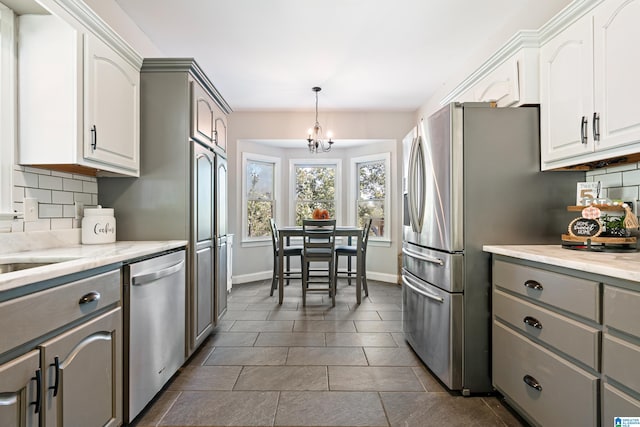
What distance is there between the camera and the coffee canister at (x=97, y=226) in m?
2.04

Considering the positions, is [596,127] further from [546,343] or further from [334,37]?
[334,37]

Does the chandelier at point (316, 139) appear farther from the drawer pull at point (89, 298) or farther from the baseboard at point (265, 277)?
the drawer pull at point (89, 298)

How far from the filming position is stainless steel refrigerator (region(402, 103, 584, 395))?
6.40 ft

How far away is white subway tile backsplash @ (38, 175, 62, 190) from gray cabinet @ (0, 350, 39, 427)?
1197 mm

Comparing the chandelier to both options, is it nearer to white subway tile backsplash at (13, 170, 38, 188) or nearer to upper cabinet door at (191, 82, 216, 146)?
upper cabinet door at (191, 82, 216, 146)

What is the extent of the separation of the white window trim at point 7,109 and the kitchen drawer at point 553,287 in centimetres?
257

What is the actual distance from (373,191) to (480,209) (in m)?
3.54

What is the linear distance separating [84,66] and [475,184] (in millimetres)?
2257

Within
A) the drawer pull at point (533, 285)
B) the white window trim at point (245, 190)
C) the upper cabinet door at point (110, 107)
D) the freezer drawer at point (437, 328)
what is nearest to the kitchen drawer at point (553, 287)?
the drawer pull at point (533, 285)

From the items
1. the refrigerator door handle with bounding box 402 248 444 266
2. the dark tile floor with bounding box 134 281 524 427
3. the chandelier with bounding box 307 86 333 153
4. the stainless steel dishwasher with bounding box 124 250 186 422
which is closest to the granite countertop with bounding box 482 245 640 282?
the refrigerator door handle with bounding box 402 248 444 266

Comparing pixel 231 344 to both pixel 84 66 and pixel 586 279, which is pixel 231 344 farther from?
pixel 586 279

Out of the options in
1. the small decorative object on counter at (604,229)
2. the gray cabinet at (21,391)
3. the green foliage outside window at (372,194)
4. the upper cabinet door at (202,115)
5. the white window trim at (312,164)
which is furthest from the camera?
the white window trim at (312,164)

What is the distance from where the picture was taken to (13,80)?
164cm

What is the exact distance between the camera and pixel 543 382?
1.48m
